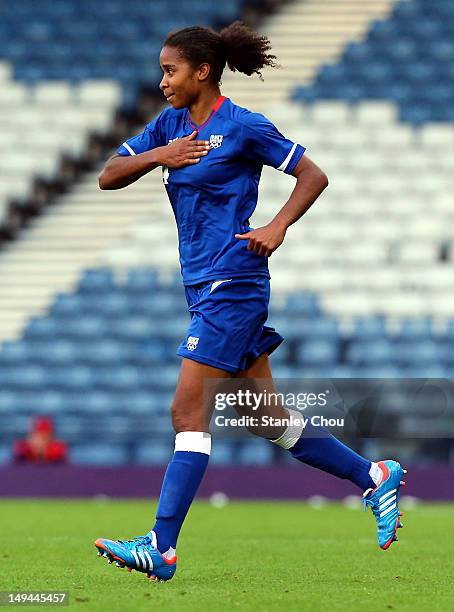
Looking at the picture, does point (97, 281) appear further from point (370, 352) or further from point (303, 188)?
point (303, 188)

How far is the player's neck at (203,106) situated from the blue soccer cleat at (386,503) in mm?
1496

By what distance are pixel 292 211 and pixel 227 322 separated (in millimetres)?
461

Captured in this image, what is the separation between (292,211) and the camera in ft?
16.3

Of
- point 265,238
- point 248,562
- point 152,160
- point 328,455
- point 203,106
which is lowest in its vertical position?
point 248,562

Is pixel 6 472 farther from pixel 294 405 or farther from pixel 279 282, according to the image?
pixel 294 405

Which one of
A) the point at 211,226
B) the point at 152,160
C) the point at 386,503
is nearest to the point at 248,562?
the point at 386,503

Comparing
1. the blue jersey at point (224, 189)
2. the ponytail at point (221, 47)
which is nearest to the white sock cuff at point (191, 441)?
the blue jersey at point (224, 189)

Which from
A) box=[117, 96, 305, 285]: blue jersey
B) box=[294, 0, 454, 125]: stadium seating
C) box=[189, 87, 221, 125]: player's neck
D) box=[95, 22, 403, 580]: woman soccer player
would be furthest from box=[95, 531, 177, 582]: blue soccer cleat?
box=[294, 0, 454, 125]: stadium seating

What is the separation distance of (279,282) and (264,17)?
5022mm

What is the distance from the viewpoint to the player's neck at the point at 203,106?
5.12 metres

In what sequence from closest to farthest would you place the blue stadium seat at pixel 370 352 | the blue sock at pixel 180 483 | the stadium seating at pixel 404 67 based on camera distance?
the blue sock at pixel 180 483, the blue stadium seat at pixel 370 352, the stadium seating at pixel 404 67

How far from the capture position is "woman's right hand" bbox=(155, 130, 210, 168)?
4.99m

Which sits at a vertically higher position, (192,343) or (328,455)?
(192,343)

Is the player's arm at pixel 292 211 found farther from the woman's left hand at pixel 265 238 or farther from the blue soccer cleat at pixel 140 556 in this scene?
the blue soccer cleat at pixel 140 556
